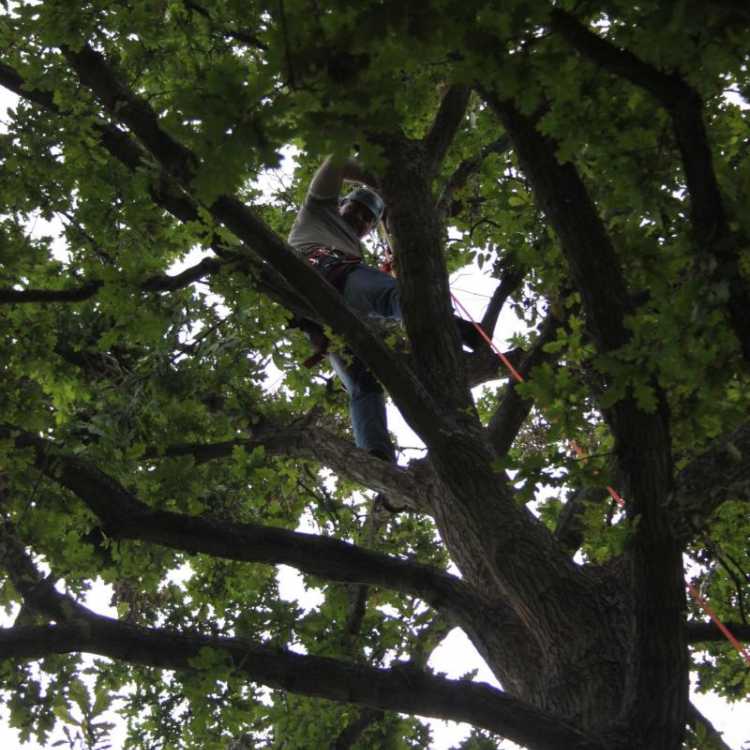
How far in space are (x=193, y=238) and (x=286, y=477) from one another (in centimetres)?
280

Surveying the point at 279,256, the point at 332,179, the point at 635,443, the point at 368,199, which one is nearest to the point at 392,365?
the point at 279,256

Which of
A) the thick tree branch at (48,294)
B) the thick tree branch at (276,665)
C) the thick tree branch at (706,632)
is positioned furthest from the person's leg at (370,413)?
the thick tree branch at (706,632)

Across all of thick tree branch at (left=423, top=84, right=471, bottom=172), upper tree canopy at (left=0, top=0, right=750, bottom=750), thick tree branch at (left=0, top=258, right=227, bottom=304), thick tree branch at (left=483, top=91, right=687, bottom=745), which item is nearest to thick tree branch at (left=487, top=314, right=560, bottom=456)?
upper tree canopy at (left=0, top=0, right=750, bottom=750)

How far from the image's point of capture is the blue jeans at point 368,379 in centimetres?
558

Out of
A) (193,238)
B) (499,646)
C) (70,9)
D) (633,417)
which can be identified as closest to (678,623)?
(633,417)

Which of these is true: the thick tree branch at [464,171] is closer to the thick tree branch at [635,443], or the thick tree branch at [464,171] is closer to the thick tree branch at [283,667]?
the thick tree branch at [635,443]

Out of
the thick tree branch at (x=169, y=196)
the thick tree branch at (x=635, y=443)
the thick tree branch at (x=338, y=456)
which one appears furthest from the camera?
the thick tree branch at (x=338, y=456)

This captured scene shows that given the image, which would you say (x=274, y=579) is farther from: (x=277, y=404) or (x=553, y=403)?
(x=553, y=403)

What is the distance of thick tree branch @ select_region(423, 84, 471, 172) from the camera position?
5.27 metres

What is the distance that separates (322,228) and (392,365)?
2266 millimetres

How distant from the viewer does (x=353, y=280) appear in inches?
225

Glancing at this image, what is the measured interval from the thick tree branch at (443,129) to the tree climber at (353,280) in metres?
0.44

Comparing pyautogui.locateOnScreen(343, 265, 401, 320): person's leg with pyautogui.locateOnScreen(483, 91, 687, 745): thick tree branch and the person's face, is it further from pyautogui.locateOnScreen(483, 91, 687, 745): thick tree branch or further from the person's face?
pyautogui.locateOnScreen(483, 91, 687, 745): thick tree branch

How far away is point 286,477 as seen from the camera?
691 cm
